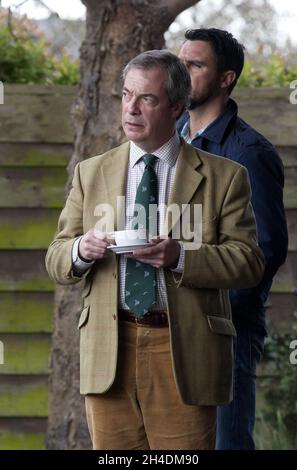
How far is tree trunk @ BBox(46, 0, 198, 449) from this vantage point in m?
5.23

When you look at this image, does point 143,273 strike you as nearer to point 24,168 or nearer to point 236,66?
point 236,66

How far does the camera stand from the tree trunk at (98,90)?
5.23 meters

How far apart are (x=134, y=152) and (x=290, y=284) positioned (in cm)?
238

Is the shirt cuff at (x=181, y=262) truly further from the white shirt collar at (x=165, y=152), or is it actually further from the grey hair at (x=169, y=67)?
the grey hair at (x=169, y=67)

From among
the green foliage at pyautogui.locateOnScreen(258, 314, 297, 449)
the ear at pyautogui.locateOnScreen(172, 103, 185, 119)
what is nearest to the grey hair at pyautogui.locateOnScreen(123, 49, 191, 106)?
the ear at pyautogui.locateOnScreen(172, 103, 185, 119)

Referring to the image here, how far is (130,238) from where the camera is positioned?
326 centimetres

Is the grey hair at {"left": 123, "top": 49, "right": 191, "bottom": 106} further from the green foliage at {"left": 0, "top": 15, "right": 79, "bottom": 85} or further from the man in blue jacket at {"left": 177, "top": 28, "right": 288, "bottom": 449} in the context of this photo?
the green foliage at {"left": 0, "top": 15, "right": 79, "bottom": 85}

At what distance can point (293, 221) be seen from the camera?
5.77 meters

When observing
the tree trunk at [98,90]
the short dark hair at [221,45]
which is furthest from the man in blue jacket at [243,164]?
the tree trunk at [98,90]

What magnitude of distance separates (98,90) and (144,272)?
201 centimetres

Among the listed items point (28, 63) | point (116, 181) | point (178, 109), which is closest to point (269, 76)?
point (28, 63)

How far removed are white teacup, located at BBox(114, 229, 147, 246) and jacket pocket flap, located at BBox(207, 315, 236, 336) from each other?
0.35m

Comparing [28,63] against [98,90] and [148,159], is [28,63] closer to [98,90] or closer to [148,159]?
[98,90]
